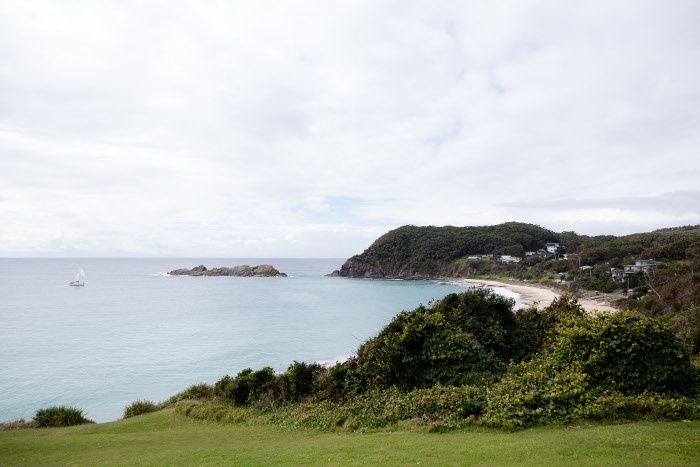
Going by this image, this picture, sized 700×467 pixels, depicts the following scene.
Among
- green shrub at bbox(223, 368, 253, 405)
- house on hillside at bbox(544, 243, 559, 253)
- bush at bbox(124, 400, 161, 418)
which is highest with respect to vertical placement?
house on hillside at bbox(544, 243, 559, 253)

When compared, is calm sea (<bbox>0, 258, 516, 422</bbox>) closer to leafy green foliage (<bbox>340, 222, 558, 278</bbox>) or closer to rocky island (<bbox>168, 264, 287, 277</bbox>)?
leafy green foliage (<bbox>340, 222, 558, 278</bbox>)

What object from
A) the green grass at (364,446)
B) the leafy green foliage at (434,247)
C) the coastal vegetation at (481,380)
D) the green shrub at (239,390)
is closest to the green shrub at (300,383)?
the coastal vegetation at (481,380)

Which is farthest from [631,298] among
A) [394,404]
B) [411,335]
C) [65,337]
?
[65,337]

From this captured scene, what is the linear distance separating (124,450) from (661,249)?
260 ft

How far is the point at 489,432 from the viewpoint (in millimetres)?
8594

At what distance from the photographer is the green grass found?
6.22m

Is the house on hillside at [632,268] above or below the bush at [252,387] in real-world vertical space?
above

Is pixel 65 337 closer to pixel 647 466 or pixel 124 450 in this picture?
pixel 124 450

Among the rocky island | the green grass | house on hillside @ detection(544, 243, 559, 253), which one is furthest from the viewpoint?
the rocky island

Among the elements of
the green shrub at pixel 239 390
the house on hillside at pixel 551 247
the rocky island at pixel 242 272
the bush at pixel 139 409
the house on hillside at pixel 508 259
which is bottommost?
the bush at pixel 139 409

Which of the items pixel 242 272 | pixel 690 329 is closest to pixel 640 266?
pixel 690 329

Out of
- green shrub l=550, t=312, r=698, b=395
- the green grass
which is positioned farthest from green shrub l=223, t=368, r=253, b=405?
green shrub l=550, t=312, r=698, b=395

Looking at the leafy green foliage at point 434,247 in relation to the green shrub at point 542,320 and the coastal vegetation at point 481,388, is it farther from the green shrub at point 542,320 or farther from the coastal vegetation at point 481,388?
the coastal vegetation at point 481,388

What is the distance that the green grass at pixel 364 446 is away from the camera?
6.22m
